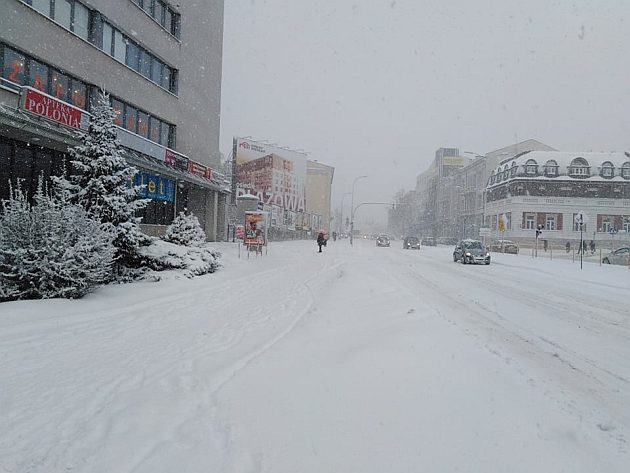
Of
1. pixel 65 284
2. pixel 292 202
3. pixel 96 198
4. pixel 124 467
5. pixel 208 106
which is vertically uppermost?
pixel 208 106

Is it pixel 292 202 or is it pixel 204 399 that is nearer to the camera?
pixel 204 399

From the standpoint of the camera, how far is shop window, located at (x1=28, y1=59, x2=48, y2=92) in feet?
51.6

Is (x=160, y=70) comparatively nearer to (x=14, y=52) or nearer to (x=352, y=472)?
(x=14, y=52)

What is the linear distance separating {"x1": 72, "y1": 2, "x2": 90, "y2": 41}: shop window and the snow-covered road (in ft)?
48.8

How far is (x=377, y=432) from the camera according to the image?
3.24 metres

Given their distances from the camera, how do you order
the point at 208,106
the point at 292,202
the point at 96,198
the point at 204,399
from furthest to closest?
the point at 292,202 → the point at 208,106 → the point at 96,198 → the point at 204,399

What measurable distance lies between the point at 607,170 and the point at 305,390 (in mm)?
72493

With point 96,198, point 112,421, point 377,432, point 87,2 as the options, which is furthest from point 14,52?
point 377,432

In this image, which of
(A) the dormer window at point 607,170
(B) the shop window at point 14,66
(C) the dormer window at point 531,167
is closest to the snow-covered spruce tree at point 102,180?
(B) the shop window at point 14,66

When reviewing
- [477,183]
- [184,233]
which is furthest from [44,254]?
[477,183]

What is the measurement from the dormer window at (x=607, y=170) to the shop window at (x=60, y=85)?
68.0 m

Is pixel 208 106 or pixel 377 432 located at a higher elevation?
pixel 208 106

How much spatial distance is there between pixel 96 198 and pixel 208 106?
855 inches

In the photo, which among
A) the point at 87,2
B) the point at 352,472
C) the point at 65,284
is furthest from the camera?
the point at 87,2
